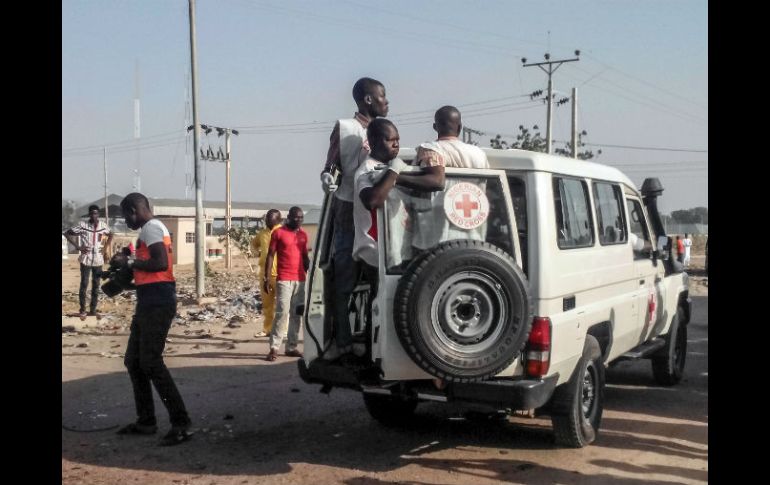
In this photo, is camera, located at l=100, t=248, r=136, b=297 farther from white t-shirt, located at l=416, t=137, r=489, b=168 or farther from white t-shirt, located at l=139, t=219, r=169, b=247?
white t-shirt, located at l=416, t=137, r=489, b=168

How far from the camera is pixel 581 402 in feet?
18.9

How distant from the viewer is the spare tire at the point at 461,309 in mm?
4867

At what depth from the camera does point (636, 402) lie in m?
7.62

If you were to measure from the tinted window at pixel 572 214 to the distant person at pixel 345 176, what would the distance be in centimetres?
139

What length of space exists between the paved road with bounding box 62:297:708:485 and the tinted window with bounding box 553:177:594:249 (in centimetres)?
152

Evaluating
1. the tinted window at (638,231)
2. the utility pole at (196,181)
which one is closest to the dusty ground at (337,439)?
the tinted window at (638,231)

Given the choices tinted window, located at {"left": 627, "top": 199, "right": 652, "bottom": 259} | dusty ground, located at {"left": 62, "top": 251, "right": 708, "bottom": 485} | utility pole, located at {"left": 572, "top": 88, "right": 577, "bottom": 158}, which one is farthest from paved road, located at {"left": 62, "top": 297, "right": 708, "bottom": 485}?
utility pole, located at {"left": 572, "top": 88, "right": 577, "bottom": 158}

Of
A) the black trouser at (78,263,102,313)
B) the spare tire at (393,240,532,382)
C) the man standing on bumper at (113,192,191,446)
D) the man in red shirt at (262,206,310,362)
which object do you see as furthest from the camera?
the black trouser at (78,263,102,313)

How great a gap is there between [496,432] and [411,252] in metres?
2.06

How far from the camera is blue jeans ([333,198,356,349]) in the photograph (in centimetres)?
558

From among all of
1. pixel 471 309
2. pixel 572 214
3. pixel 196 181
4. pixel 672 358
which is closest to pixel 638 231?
pixel 672 358

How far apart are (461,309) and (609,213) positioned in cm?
224

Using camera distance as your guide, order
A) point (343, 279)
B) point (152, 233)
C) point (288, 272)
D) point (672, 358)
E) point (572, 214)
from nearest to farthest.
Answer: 1. point (343, 279)
2. point (572, 214)
3. point (152, 233)
4. point (672, 358)
5. point (288, 272)

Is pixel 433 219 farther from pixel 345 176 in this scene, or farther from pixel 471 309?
pixel 345 176
